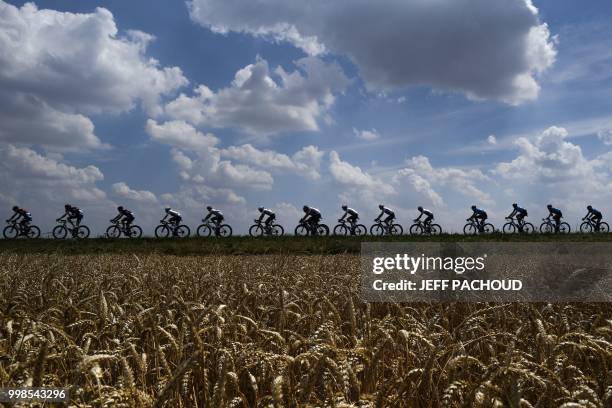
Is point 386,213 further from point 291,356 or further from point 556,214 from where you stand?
point 291,356

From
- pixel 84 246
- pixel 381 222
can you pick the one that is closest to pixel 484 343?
pixel 84 246

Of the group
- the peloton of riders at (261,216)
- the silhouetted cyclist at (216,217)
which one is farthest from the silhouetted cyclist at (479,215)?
the silhouetted cyclist at (216,217)

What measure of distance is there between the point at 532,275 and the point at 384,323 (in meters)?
4.79

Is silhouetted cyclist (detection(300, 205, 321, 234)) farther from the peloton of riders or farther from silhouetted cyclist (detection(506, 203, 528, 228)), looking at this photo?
silhouetted cyclist (detection(506, 203, 528, 228))

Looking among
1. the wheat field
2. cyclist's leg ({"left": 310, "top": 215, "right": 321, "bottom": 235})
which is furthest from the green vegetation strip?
the wheat field

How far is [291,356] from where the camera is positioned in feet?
9.84

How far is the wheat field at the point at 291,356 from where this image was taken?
Answer: 2377mm

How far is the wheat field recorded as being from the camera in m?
2.38

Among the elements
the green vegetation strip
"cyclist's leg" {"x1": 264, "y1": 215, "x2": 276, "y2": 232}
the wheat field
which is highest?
"cyclist's leg" {"x1": 264, "y1": 215, "x2": 276, "y2": 232}

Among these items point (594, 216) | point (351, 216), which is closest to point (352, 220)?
point (351, 216)

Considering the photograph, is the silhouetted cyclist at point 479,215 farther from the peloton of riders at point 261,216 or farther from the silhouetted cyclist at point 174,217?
the silhouetted cyclist at point 174,217

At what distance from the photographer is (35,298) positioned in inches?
230

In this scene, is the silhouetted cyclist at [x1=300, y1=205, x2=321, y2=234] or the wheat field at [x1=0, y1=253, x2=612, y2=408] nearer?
the wheat field at [x1=0, y1=253, x2=612, y2=408]

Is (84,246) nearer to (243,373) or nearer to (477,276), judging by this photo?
(477,276)
